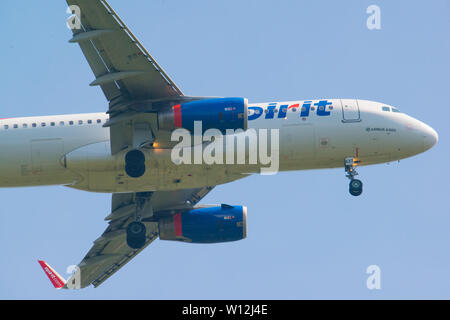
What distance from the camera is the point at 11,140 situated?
4050 cm

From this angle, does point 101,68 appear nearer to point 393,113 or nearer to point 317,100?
point 317,100

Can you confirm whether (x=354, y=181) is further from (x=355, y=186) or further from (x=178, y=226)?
(x=178, y=226)

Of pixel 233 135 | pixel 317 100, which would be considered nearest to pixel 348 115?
pixel 317 100

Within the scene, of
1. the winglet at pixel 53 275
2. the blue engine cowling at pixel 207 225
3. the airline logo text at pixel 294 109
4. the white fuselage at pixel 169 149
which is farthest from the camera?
the winglet at pixel 53 275

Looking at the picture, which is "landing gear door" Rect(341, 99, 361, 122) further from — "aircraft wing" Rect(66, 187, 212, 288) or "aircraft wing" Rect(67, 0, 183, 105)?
"aircraft wing" Rect(66, 187, 212, 288)

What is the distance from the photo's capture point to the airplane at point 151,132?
38312mm

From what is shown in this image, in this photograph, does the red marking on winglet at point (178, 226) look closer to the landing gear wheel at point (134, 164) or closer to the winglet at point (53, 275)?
the landing gear wheel at point (134, 164)

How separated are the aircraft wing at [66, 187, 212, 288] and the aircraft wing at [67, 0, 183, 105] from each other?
8126 mm

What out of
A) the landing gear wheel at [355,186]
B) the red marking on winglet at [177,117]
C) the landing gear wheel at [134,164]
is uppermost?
the red marking on winglet at [177,117]

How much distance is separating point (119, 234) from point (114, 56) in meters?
12.1

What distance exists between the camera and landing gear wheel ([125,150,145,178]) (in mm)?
39688

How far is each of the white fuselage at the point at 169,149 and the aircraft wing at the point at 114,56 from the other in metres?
2.55

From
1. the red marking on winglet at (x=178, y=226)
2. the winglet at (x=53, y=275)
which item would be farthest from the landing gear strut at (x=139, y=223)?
the winglet at (x=53, y=275)

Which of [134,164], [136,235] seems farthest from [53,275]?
[134,164]
